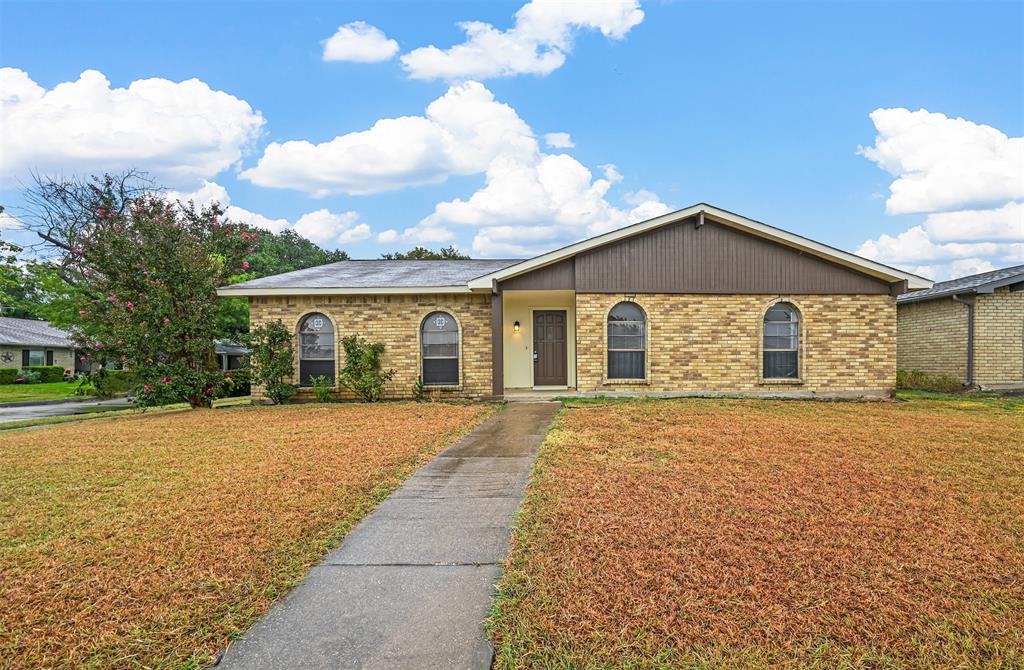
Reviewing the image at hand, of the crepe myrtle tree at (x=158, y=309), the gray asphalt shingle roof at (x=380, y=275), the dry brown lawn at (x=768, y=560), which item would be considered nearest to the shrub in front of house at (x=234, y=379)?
the crepe myrtle tree at (x=158, y=309)

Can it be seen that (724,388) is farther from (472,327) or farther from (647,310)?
(472,327)

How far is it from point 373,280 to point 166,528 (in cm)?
958

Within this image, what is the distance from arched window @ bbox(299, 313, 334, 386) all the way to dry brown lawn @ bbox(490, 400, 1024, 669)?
27.1 ft

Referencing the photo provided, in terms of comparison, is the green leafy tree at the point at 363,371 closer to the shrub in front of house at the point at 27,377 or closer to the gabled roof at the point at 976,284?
the gabled roof at the point at 976,284

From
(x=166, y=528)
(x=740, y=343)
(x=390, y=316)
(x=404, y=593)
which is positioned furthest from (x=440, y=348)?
(x=404, y=593)

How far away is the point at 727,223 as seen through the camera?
1212cm

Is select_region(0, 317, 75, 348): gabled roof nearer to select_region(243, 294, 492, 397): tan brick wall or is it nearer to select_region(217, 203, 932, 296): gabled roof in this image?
select_region(243, 294, 492, 397): tan brick wall

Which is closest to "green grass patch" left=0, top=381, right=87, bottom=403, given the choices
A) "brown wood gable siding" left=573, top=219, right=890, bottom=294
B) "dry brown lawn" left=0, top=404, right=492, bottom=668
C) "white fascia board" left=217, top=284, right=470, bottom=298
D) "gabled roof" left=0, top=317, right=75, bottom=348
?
"gabled roof" left=0, top=317, right=75, bottom=348

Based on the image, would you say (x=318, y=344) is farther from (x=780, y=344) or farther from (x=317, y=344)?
(x=780, y=344)

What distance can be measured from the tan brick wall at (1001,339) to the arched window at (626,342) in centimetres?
893

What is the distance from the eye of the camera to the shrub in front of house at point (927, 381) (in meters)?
13.5

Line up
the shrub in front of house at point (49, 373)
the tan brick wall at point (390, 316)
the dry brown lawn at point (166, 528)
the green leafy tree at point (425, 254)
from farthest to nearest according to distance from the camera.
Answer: the green leafy tree at point (425, 254) < the shrub in front of house at point (49, 373) < the tan brick wall at point (390, 316) < the dry brown lawn at point (166, 528)

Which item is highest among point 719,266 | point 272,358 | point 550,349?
point 719,266

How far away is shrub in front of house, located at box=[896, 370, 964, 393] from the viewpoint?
44.4 feet
